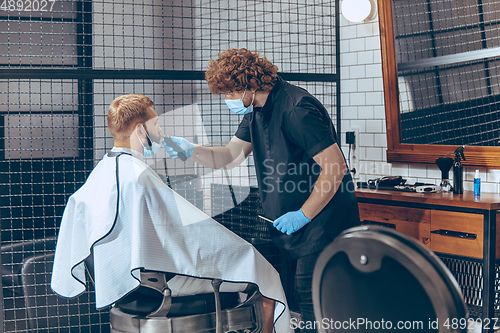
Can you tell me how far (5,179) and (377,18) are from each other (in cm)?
291

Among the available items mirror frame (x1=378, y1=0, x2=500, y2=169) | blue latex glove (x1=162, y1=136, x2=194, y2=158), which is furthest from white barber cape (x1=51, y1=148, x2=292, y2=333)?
mirror frame (x1=378, y1=0, x2=500, y2=169)

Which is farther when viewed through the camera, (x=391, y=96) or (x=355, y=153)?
(x=355, y=153)

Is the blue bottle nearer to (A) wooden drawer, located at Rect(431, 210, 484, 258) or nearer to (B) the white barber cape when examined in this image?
(A) wooden drawer, located at Rect(431, 210, 484, 258)

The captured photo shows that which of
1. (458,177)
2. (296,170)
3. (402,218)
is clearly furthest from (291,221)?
(458,177)

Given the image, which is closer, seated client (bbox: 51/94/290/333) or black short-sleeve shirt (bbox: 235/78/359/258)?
seated client (bbox: 51/94/290/333)

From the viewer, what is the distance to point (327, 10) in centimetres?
308

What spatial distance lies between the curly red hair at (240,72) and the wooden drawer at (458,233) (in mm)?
1157

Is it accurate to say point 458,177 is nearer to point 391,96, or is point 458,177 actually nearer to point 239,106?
point 391,96

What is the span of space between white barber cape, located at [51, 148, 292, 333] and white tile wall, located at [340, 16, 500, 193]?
5.19 ft

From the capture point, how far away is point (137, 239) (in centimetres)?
149

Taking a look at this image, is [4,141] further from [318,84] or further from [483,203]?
[483,203]

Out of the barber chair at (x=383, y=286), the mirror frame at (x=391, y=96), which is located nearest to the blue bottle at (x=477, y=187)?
the mirror frame at (x=391, y=96)

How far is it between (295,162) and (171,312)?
0.81 meters

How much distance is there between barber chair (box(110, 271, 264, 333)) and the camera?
1.43 metres
